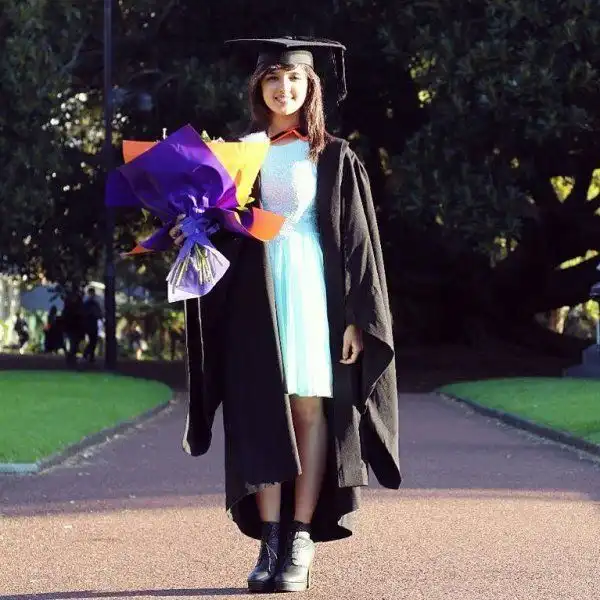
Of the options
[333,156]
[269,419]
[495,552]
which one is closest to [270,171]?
[333,156]

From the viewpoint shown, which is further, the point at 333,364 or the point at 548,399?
the point at 548,399

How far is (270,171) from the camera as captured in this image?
605cm

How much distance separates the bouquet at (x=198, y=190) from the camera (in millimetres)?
5785

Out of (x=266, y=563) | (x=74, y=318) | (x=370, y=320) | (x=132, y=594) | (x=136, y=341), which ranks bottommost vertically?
(x=136, y=341)

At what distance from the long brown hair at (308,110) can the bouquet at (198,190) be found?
9.1 inches

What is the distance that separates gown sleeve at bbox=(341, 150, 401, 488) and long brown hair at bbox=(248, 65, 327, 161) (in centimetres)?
13

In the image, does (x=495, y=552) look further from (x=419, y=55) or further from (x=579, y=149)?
(x=579, y=149)

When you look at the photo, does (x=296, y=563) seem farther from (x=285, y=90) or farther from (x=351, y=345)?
(x=285, y=90)

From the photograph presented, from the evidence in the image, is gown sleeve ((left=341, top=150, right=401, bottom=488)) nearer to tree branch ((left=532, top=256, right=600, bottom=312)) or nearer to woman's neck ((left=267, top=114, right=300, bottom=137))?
woman's neck ((left=267, top=114, right=300, bottom=137))

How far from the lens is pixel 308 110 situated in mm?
6078

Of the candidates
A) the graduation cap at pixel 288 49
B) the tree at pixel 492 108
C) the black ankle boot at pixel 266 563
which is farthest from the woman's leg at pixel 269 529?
the tree at pixel 492 108

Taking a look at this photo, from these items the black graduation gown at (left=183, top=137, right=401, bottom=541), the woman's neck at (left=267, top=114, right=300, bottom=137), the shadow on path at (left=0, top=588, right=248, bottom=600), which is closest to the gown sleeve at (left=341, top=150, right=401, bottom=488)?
the black graduation gown at (left=183, top=137, right=401, bottom=541)

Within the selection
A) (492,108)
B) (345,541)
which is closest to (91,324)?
(492,108)

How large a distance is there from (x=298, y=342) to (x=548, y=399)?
14216mm
